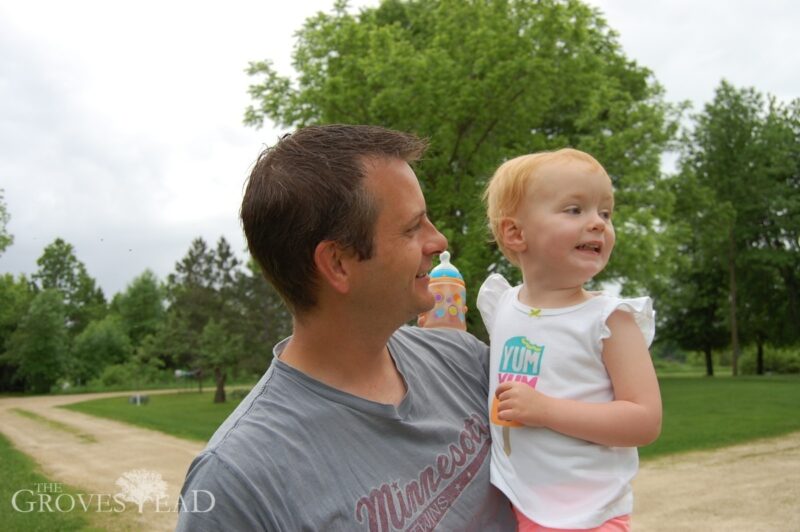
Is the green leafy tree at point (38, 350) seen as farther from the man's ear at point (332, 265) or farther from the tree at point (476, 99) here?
the man's ear at point (332, 265)

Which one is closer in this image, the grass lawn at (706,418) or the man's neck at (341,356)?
the man's neck at (341,356)

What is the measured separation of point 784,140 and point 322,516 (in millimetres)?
39410

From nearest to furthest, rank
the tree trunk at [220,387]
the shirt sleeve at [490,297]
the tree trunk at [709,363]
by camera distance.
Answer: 1. the shirt sleeve at [490,297]
2. the tree trunk at [220,387]
3. the tree trunk at [709,363]

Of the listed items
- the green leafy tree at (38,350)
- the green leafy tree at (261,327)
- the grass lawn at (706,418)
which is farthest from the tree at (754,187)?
the green leafy tree at (38,350)

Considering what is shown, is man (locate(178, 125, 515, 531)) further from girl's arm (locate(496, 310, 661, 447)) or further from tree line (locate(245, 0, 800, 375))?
tree line (locate(245, 0, 800, 375))

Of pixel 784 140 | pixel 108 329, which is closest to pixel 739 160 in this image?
pixel 784 140

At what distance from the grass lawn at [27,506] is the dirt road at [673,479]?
0.23 meters

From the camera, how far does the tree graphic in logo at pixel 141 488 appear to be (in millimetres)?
7530

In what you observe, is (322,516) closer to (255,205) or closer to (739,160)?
(255,205)

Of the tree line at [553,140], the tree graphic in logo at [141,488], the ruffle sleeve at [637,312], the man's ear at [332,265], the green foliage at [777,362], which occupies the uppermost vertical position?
the tree line at [553,140]

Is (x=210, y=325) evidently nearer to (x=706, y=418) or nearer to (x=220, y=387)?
(x=220, y=387)

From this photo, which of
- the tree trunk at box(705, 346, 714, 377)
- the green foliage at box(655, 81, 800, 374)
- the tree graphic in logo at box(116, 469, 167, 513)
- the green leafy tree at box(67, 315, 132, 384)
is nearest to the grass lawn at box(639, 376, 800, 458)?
the tree graphic in logo at box(116, 469, 167, 513)

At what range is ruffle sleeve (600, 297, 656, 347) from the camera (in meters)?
1.98

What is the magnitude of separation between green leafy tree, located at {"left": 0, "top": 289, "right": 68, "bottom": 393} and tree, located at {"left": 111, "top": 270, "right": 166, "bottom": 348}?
1352 cm
